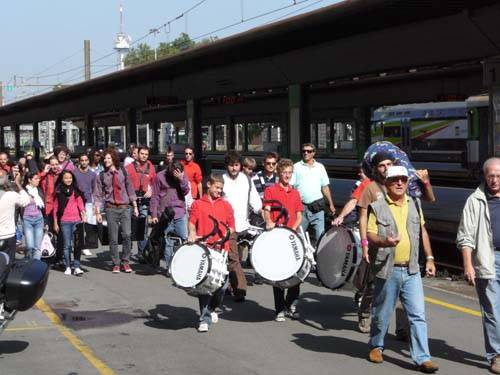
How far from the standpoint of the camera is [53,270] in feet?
44.2

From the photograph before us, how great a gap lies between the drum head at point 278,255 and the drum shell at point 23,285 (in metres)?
2.26

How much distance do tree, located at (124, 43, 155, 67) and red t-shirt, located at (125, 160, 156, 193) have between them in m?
162

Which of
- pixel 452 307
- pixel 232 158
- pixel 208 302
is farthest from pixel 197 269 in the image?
pixel 452 307

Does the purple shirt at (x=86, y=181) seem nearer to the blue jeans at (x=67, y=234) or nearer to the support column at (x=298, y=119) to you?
the blue jeans at (x=67, y=234)

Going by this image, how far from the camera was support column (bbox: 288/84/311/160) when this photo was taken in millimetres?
28688

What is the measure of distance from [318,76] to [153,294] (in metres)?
17.1

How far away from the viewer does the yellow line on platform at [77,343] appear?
7152mm

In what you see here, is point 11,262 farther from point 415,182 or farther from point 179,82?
point 179,82

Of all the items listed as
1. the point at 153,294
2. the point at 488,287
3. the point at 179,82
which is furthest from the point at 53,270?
the point at 179,82

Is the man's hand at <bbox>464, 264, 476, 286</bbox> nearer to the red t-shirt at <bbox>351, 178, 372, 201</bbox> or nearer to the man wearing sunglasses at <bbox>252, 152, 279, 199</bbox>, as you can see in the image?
the red t-shirt at <bbox>351, 178, 372, 201</bbox>

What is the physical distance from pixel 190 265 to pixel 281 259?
0.95 m

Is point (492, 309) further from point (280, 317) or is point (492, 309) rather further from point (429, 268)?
point (280, 317)

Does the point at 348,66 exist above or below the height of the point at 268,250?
above

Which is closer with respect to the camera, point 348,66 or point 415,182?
point 415,182
